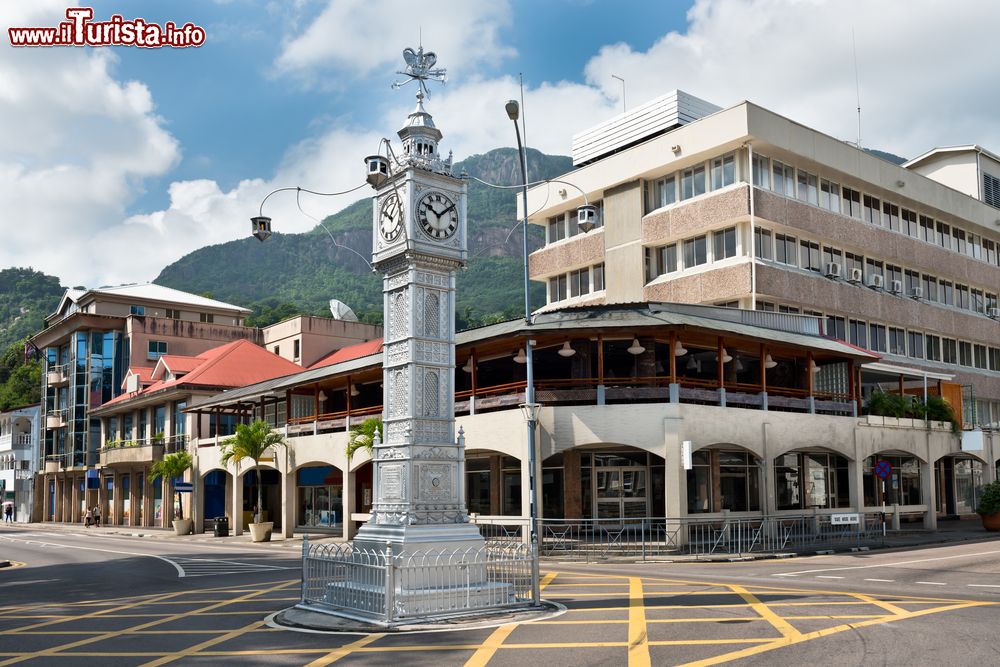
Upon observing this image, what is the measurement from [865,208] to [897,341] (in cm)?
740

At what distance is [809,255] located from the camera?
45625mm

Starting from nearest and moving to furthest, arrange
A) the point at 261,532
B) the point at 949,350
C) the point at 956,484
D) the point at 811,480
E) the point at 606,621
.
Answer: the point at 606,621 → the point at 811,480 → the point at 261,532 → the point at 956,484 → the point at 949,350

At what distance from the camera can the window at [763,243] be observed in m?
42.6

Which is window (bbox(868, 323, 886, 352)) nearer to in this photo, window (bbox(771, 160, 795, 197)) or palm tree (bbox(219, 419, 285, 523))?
window (bbox(771, 160, 795, 197))

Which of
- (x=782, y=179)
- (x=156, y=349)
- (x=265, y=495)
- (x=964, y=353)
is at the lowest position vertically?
(x=265, y=495)

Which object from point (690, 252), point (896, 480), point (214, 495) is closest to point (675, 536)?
point (896, 480)

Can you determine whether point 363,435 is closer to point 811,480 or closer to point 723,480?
point 723,480

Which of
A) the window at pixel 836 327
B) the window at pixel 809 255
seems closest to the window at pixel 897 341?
the window at pixel 836 327

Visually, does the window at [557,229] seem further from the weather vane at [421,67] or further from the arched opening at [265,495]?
the weather vane at [421,67]

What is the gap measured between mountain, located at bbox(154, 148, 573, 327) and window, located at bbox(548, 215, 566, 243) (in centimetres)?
4138

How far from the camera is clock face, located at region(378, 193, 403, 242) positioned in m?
15.8

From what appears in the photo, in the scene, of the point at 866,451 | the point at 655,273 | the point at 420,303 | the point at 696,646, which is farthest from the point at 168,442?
the point at 696,646

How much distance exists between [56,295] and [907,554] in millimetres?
140982

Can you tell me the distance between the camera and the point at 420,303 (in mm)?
15547
